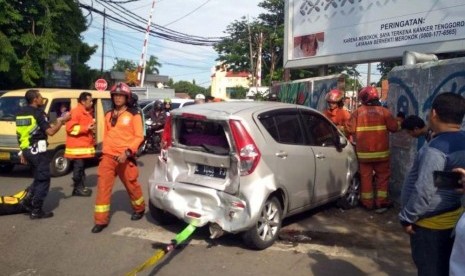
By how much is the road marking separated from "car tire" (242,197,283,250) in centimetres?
13

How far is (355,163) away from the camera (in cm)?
761

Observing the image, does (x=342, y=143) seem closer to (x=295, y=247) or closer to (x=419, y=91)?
(x=419, y=91)

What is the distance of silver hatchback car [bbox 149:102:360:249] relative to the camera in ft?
18.2

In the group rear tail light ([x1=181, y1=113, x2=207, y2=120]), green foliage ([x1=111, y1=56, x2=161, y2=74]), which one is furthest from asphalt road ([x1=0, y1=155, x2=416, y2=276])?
green foliage ([x1=111, y1=56, x2=161, y2=74])

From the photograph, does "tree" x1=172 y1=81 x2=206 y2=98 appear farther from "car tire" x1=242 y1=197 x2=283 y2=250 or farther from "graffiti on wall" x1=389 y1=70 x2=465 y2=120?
"car tire" x1=242 y1=197 x2=283 y2=250

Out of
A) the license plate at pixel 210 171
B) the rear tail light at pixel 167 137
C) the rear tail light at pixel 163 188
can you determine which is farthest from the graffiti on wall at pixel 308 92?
the rear tail light at pixel 163 188

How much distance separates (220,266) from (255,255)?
0.50 m

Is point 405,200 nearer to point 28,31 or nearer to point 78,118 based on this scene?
point 78,118

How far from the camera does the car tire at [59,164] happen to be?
10680 mm

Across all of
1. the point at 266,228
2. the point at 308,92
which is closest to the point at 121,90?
the point at 266,228

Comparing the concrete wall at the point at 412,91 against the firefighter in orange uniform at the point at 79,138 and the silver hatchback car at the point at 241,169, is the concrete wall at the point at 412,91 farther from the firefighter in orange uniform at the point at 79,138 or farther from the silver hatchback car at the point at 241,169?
the firefighter in orange uniform at the point at 79,138

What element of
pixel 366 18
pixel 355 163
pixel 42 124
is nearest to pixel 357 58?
pixel 366 18

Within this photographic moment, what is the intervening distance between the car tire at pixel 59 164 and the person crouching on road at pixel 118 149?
15.1 ft

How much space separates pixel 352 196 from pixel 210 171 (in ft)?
9.16
